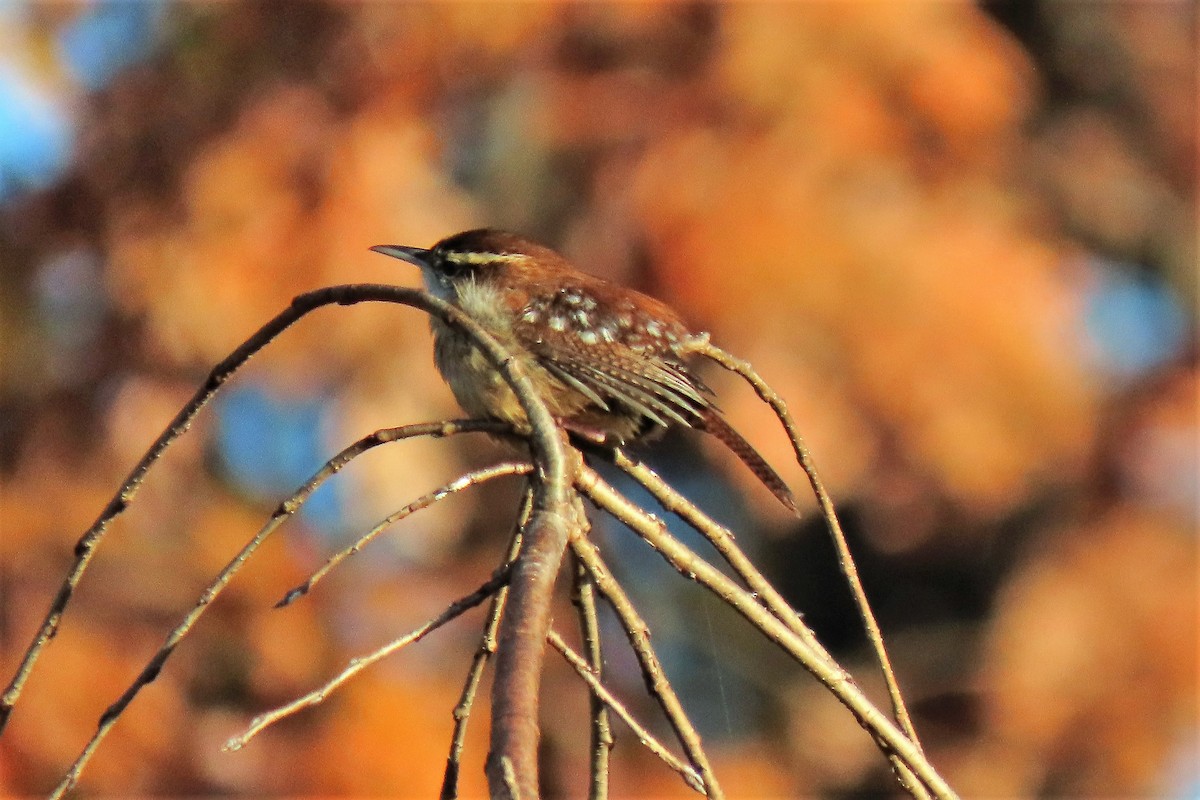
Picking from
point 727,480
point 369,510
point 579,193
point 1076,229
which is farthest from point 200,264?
point 1076,229

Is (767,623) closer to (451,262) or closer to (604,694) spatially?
(604,694)

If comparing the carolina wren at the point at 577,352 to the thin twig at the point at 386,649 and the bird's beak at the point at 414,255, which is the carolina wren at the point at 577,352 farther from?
the thin twig at the point at 386,649

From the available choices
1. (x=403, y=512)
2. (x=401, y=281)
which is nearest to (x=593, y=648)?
(x=403, y=512)

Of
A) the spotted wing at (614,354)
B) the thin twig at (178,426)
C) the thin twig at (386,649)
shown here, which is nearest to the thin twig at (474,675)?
the thin twig at (386,649)

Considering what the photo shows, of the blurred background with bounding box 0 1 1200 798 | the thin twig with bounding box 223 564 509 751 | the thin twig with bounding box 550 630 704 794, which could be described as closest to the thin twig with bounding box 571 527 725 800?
the thin twig with bounding box 550 630 704 794

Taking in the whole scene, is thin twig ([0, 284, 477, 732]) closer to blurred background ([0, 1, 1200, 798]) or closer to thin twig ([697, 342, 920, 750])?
thin twig ([697, 342, 920, 750])

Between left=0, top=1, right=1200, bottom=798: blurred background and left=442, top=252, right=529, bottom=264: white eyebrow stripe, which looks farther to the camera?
left=0, top=1, right=1200, bottom=798: blurred background

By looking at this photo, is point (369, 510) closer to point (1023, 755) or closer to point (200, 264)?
point (200, 264)
